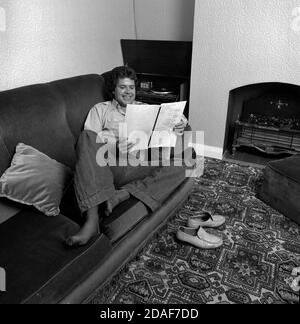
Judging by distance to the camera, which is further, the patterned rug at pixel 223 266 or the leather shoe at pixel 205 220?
the leather shoe at pixel 205 220

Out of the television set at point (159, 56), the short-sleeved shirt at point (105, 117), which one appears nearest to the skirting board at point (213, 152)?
the television set at point (159, 56)

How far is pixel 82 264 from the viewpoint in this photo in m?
1.14

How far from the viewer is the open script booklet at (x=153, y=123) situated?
5.74 ft

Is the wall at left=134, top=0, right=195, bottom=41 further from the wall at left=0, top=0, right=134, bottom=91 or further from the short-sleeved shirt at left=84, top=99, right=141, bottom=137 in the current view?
the short-sleeved shirt at left=84, top=99, right=141, bottom=137

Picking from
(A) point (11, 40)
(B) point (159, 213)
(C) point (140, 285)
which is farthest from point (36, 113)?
(C) point (140, 285)

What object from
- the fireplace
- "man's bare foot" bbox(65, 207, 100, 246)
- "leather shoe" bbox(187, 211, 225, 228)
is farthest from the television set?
"man's bare foot" bbox(65, 207, 100, 246)

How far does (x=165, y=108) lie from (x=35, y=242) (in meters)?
1.09

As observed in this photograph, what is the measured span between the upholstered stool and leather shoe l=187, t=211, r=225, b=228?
0.45 meters

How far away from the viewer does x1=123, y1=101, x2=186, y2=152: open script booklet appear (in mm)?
1748

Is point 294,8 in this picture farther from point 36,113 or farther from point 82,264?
point 82,264

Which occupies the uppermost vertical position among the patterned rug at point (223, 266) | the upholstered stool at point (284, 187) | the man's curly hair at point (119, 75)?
the man's curly hair at point (119, 75)

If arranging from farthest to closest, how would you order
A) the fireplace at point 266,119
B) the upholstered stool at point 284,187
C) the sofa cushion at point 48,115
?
the fireplace at point 266,119 → the upholstered stool at point 284,187 → the sofa cushion at point 48,115

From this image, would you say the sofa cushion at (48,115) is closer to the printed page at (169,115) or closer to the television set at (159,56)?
the printed page at (169,115)

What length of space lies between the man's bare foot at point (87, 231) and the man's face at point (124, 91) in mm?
899
